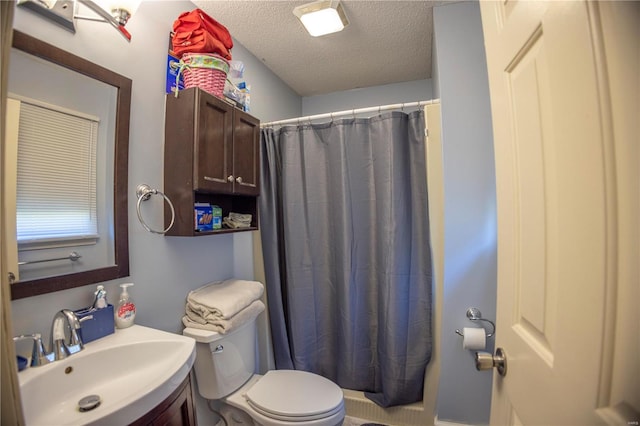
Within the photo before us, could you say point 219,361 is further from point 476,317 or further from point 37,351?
point 476,317

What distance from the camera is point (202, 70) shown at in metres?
1.21

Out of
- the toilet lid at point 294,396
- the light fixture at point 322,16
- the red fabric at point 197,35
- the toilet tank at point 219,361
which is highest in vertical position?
the light fixture at point 322,16

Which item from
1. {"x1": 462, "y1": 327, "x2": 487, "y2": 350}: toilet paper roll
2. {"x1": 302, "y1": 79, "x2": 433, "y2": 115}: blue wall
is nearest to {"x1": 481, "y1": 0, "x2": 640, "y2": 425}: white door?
{"x1": 462, "y1": 327, "x2": 487, "y2": 350}: toilet paper roll

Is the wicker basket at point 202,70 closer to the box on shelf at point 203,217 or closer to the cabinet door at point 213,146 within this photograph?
the cabinet door at point 213,146

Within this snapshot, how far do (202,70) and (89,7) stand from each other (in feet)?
1.30

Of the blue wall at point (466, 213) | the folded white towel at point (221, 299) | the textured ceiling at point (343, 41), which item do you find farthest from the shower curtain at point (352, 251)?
the textured ceiling at point (343, 41)

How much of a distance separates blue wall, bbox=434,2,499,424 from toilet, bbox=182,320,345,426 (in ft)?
2.26

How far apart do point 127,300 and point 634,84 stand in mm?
1442

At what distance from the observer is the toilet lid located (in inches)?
46.9

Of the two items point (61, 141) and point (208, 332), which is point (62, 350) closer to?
point (208, 332)

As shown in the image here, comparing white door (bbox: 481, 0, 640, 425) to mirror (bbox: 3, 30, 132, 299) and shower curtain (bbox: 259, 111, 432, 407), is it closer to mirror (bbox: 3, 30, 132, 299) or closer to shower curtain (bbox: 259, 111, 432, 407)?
shower curtain (bbox: 259, 111, 432, 407)

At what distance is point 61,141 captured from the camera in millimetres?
925

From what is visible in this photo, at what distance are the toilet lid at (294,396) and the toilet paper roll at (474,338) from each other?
69cm

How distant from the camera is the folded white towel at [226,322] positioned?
1.22m
